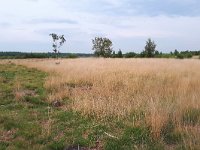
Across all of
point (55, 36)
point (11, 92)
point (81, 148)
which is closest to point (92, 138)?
point (81, 148)

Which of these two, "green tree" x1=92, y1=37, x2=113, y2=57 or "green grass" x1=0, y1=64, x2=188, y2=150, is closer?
"green grass" x1=0, y1=64, x2=188, y2=150

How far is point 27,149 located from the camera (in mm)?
6293

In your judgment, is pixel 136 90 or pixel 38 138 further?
pixel 136 90

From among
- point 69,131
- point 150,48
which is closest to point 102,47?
point 150,48

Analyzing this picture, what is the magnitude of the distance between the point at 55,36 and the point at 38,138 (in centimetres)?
6593

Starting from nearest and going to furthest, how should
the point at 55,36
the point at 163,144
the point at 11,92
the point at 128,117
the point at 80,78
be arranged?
the point at 163,144
the point at 128,117
the point at 11,92
the point at 80,78
the point at 55,36

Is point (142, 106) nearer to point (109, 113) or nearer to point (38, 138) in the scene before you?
point (109, 113)

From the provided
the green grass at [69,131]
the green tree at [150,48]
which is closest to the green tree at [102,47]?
the green tree at [150,48]

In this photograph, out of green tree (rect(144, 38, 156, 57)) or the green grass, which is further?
green tree (rect(144, 38, 156, 57))

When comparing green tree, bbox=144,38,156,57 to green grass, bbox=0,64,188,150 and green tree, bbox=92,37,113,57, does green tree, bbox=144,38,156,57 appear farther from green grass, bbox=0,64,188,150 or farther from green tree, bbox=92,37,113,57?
green grass, bbox=0,64,188,150

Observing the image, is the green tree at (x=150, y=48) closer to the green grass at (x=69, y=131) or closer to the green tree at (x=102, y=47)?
the green tree at (x=102, y=47)

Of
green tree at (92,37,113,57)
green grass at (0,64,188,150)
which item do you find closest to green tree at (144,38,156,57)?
green tree at (92,37,113,57)

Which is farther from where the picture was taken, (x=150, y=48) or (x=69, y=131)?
(x=150, y=48)

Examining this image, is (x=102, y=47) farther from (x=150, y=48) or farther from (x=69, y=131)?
(x=69, y=131)
